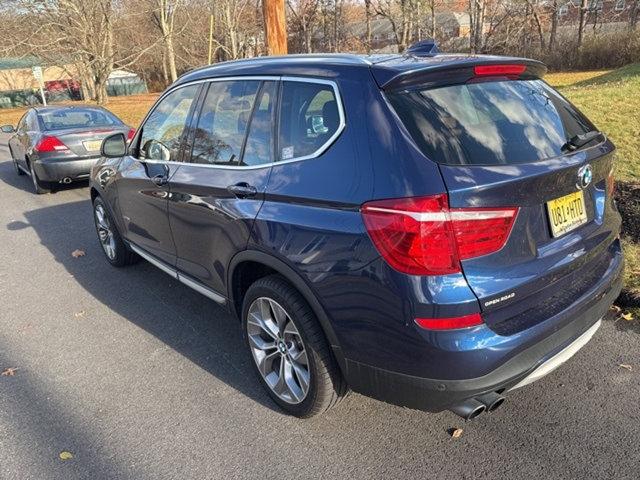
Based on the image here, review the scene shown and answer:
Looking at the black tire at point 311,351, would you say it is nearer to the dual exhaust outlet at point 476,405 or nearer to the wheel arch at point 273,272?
the wheel arch at point 273,272

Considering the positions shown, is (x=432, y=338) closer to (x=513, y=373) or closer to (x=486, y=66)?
(x=513, y=373)

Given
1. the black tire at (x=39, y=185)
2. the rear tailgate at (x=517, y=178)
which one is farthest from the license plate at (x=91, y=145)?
the rear tailgate at (x=517, y=178)

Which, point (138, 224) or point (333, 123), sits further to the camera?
point (138, 224)

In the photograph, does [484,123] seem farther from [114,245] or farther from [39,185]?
[39,185]

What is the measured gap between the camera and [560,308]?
2383 millimetres

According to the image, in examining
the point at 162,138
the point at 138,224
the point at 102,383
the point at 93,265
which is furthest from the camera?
the point at 93,265

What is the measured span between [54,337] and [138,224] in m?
1.10

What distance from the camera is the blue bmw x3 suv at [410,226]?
6.95ft

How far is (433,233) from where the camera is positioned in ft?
6.83

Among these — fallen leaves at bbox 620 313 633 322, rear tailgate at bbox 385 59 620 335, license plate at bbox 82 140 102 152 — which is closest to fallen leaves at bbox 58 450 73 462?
rear tailgate at bbox 385 59 620 335

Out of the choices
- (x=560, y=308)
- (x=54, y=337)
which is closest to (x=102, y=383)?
(x=54, y=337)

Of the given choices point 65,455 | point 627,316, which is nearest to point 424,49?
point 627,316

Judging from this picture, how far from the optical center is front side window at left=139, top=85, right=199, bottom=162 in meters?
3.72

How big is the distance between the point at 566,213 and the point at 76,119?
9351mm
